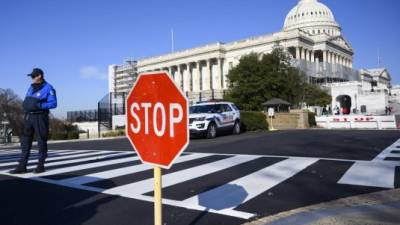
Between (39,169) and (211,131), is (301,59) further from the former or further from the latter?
(39,169)

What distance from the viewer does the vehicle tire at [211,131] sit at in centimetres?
1756

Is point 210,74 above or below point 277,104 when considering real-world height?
above

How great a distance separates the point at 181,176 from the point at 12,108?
44.0m

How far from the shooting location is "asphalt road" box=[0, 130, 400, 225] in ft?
14.5

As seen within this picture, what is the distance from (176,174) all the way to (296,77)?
4720 centimetres

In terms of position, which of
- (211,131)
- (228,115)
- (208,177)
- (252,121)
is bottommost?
(208,177)

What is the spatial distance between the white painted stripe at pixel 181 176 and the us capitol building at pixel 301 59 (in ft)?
206

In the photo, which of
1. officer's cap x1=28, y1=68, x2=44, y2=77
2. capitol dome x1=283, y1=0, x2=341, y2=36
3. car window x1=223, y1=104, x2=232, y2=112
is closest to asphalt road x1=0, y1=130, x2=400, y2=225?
officer's cap x1=28, y1=68, x2=44, y2=77

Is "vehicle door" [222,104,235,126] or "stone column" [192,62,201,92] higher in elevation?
"stone column" [192,62,201,92]

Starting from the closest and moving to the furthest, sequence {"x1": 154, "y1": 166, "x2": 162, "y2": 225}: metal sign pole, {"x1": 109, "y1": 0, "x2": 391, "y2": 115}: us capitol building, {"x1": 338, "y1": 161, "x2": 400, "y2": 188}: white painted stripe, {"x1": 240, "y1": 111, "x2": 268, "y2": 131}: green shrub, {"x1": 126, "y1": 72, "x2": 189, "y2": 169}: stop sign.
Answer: {"x1": 126, "y1": 72, "x2": 189, "y2": 169}: stop sign < {"x1": 154, "y1": 166, "x2": 162, "y2": 225}: metal sign pole < {"x1": 338, "y1": 161, "x2": 400, "y2": 188}: white painted stripe < {"x1": 240, "y1": 111, "x2": 268, "y2": 131}: green shrub < {"x1": 109, "y1": 0, "x2": 391, "y2": 115}: us capitol building

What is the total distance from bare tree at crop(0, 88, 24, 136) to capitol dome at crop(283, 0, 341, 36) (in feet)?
270

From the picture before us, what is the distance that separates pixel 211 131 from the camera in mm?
17797

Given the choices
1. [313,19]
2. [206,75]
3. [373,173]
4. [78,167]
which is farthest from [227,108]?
[313,19]

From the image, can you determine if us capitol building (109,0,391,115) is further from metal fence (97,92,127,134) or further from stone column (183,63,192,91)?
metal fence (97,92,127,134)
